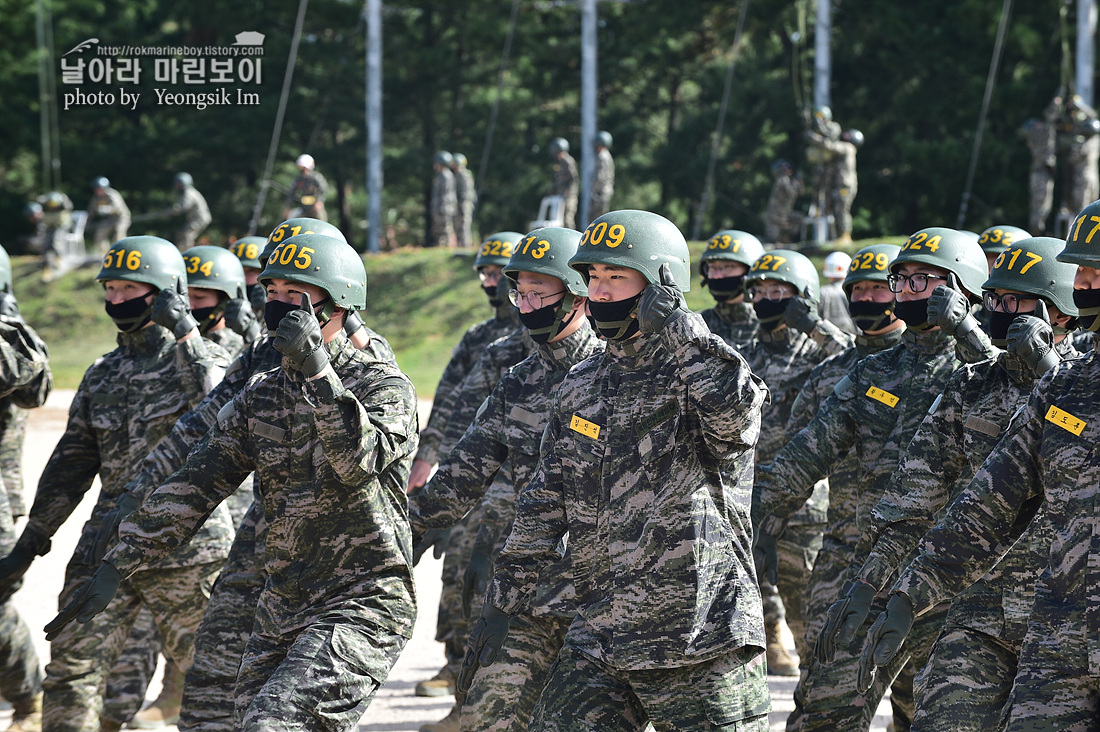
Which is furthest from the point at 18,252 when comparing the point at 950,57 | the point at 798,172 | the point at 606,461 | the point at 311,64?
the point at 606,461

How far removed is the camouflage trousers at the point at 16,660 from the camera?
8133 mm

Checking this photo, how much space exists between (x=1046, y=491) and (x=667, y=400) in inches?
50.9

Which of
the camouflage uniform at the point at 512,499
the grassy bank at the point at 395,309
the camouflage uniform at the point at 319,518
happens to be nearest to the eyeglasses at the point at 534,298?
the camouflage uniform at the point at 512,499

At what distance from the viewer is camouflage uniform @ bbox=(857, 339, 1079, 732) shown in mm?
5395

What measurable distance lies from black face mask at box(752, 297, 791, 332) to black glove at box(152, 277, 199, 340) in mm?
3820

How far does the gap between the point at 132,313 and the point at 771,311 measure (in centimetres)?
413

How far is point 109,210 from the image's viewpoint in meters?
35.6

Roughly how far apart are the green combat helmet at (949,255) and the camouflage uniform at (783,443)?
1.88m

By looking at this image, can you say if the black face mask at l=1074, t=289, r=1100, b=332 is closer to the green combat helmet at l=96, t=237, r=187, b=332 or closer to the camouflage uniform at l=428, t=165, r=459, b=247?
the green combat helmet at l=96, t=237, r=187, b=332

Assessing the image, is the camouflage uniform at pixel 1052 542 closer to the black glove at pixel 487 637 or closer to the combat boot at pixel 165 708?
the black glove at pixel 487 637

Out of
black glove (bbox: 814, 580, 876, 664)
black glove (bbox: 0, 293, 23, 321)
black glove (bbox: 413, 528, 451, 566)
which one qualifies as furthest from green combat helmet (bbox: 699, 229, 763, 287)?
black glove (bbox: 814, 580, 876, 664)

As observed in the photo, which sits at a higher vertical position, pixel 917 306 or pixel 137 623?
pixel 917 306

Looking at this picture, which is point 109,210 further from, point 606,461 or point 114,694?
point 606,461

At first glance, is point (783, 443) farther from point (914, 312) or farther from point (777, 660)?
point (914, 312)
